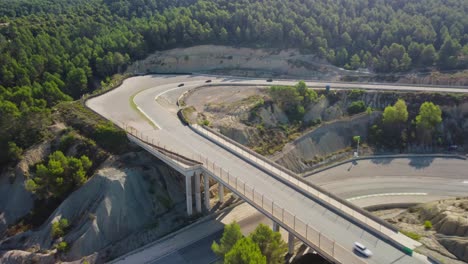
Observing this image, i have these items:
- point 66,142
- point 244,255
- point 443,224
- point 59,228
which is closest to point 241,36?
point 66,142

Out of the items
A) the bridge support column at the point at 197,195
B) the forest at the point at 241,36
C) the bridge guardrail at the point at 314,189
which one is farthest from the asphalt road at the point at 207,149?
the forest at the point at 241,36

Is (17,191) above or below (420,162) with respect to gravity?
above

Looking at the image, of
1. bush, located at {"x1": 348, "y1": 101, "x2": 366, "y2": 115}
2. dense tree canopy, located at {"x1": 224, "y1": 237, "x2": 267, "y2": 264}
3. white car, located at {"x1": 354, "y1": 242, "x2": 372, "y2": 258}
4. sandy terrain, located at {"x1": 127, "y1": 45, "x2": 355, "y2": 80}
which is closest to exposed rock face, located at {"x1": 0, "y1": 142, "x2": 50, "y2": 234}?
dense tree canopy, located at {"x1": 224, "y1": 237, "x2": 267, "y2": 264}

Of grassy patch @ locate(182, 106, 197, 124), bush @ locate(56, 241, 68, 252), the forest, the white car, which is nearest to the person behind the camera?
the white car

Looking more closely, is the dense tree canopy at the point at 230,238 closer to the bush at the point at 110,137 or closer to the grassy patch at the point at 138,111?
the bush at the point at 110,137

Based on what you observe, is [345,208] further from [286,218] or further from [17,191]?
[17,191]

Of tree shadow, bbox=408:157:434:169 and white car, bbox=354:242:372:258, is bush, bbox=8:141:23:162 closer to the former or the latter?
white car, bbox=354:242:372:258
